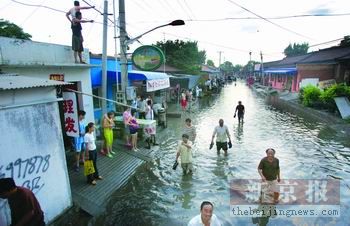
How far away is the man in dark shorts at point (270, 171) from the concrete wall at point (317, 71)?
1139 inches

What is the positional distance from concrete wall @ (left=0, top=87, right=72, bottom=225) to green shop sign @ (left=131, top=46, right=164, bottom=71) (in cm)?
637

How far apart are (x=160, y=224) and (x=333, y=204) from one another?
4685mm

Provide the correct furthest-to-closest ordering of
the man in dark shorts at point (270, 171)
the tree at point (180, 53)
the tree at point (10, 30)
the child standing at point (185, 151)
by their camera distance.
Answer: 1. the tree at point (180, 53)
2. the tree at point (10, 30)
3. the child standing at point (185, 151)
4. the man in dark shorts at point (270, 171)

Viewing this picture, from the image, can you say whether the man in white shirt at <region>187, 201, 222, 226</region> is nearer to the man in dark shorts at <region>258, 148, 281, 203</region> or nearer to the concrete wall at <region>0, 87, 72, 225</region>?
the man in dark shorts at <region>258, 148, 281, 203</region>

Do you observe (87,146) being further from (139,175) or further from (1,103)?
(1,103)

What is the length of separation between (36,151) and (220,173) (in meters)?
6.00

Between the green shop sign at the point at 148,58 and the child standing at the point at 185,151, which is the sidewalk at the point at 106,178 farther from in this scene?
the green shop sign at the point at 148,58

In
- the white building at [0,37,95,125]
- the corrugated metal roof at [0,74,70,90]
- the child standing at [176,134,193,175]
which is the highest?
the white building at [0,37,95,125]

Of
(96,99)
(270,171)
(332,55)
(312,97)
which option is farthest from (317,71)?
(270,171)

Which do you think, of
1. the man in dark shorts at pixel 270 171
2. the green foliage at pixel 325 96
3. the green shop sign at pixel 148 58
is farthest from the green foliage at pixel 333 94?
the man in dark shorts at pixel 270 171

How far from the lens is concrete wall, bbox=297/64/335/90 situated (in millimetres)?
31406

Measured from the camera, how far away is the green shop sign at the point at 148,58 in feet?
39.6

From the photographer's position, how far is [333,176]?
9.00 m

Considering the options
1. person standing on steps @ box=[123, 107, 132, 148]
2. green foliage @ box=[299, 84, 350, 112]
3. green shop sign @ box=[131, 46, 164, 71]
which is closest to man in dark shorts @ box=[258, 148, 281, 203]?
person standing on steps @ box=[123, 107, 132, 148]
